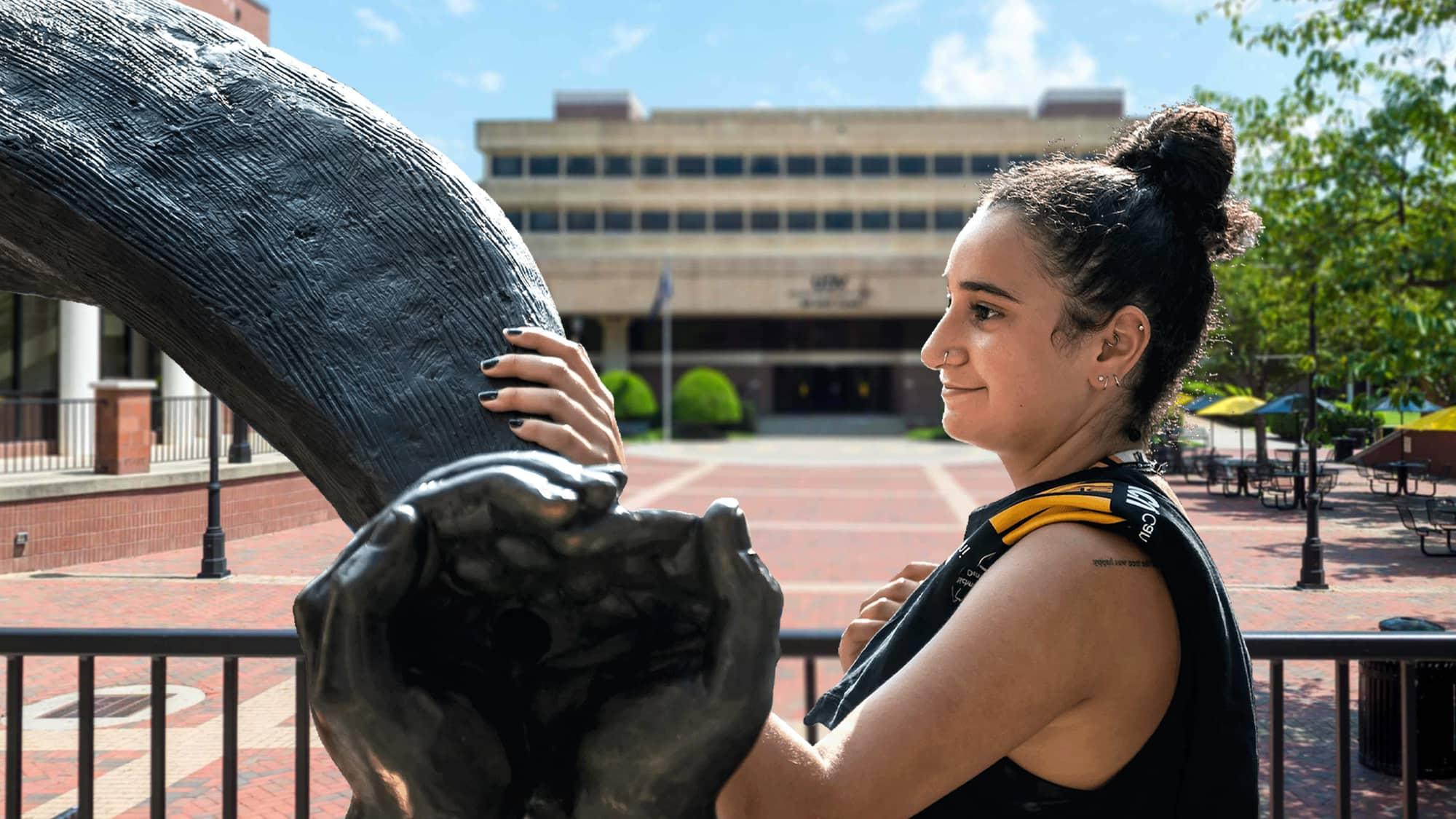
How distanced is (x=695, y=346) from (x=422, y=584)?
43537 millimetres

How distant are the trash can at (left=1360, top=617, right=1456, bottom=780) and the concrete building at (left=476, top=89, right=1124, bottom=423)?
3758cm

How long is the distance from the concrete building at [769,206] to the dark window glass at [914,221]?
74 mm

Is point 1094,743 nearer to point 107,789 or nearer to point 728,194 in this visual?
point 107,789

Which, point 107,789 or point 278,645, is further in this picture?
point 107,789

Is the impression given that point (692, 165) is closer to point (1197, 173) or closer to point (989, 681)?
point (1197, 173)

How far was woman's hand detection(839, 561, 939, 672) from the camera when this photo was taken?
147cm

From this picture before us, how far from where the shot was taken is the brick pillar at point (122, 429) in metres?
11.0

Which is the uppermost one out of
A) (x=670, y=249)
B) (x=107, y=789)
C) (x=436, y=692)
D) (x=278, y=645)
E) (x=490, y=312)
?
(x=670, y=249)

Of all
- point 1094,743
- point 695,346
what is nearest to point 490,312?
point 1094,743

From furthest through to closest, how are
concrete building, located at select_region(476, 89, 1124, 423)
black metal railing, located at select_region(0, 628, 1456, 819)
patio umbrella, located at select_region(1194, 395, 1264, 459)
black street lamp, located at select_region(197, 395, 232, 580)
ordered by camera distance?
1. concrete building, located at select_region(476, 89, 1124, 423)
2. black street lamp, located at select_region(197, 395, 232, 580)
3. patio umbrella, located at select_region(1194, 395, 1264, 459)
4. black metal railing, located at select_region(0, 628, 1456, 819)

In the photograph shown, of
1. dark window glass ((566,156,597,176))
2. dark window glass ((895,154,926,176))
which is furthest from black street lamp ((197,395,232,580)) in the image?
dark window glass ((895,154,926,176))

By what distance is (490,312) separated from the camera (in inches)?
34.6

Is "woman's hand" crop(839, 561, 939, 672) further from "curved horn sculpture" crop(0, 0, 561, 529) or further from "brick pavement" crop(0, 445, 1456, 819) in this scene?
"curved horn sculpture" crop(0, 0, 561, 529)

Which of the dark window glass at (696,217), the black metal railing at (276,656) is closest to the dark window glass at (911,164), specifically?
the dark window glass at (696,217)
